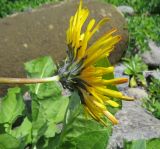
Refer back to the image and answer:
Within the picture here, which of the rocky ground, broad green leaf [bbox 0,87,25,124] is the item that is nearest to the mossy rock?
the rocky ground

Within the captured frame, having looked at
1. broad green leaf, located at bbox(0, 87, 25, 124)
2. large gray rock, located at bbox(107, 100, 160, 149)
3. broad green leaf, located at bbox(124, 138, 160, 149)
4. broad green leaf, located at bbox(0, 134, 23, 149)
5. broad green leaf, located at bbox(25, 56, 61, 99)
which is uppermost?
broad green leaf, located at bbox(25, 56, 61, 99)

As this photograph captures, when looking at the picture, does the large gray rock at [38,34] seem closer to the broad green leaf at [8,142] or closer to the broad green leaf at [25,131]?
the broad green leaf at [25,131]

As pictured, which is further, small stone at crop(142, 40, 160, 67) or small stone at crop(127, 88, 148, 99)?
small stone at crop(142, 40, 160, 67)

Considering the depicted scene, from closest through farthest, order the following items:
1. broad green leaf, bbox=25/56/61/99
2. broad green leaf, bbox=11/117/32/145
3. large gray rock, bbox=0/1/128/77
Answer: broad green leaf, bbox=11/117/32/145
broad green leaf, bbox=25/56/61/99
large gray rock, bbox=0/1/128/77

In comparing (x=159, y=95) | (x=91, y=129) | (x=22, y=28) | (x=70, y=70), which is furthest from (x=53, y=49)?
(x=70, y=70)

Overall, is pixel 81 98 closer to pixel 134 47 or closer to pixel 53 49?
pixel 53 49

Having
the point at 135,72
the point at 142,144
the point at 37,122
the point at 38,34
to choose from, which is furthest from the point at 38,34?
the point at 142,144

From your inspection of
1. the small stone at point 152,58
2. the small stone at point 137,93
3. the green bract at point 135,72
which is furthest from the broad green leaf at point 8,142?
the small stone at point 152,58

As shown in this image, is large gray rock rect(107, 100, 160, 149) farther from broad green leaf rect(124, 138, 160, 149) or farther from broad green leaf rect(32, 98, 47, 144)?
broad green leaf rect(32, 98, 47, 144)
